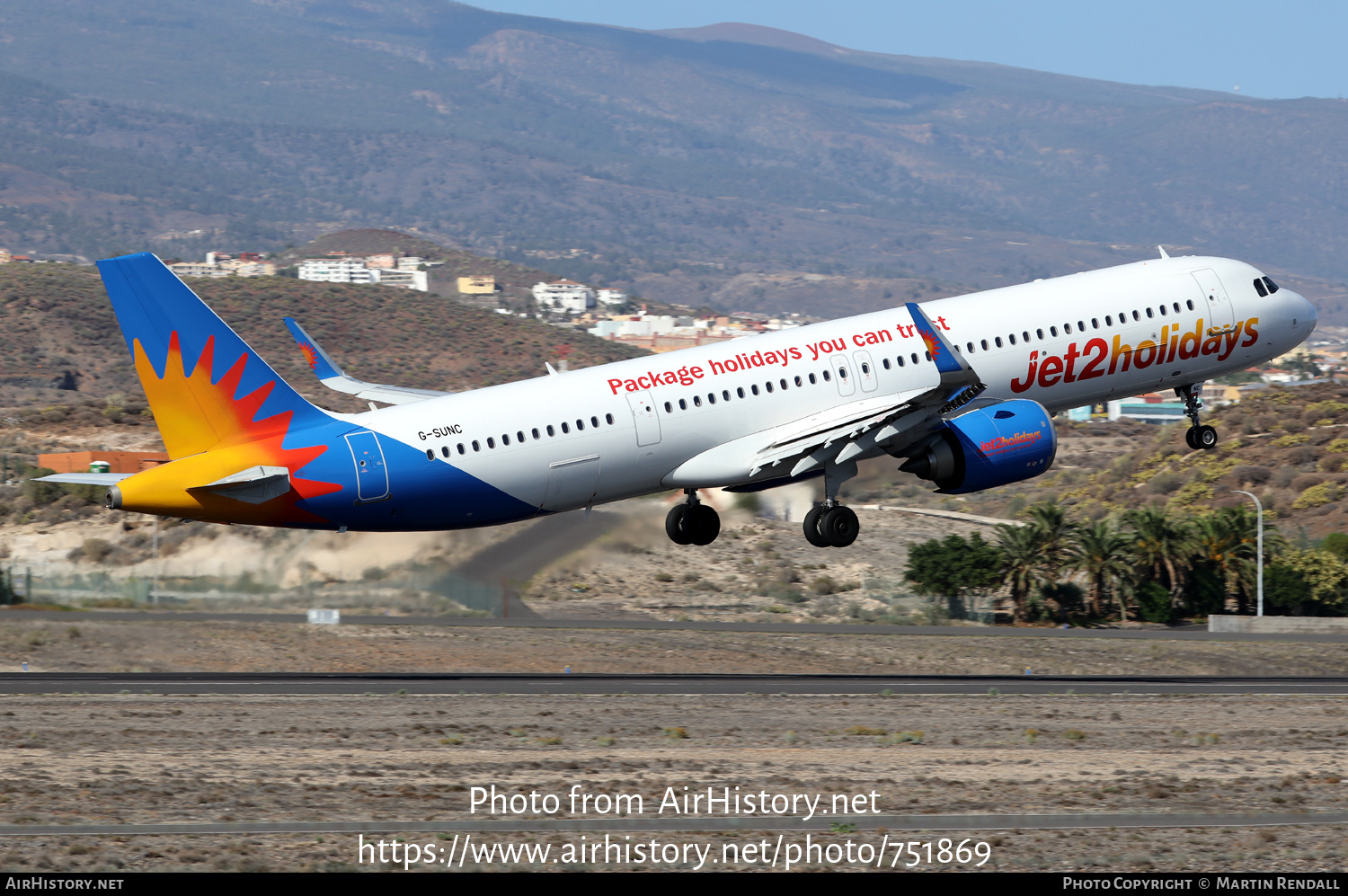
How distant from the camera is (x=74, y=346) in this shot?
16825 centimetres

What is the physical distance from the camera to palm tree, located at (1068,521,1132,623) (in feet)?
270

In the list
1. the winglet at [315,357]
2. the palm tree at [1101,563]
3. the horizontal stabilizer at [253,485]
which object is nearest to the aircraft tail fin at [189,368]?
the horizontal stabilizer at [253,485]

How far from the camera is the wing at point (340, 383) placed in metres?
44.3

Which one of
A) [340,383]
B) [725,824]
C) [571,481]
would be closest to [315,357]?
[340,383]

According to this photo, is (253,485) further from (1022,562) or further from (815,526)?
(1022,562)

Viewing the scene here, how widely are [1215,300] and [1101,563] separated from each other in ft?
120

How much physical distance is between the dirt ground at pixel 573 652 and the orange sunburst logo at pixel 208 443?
13997 mm

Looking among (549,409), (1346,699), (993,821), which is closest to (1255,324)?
(1346,699)

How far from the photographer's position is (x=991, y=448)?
4219cm

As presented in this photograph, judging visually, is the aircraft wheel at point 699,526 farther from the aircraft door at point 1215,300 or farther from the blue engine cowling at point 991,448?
the aircraft door at point 1215,300

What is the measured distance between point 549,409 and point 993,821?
1794cm

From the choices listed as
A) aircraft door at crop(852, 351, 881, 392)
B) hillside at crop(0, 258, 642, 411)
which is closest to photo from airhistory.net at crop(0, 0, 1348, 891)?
aircraft door at crop(852, 351, 881, 392)

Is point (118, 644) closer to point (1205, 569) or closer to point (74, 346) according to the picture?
point (1205, 569)

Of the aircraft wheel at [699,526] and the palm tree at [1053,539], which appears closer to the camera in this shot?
the aircraft wheel at [699,526]
